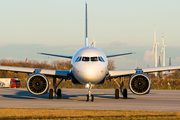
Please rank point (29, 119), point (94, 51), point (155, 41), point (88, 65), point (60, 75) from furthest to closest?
1. point (155, 41)
2. point (60, 75)
3. point (94, 51)
4. point (88, 65)
5. point (29, 119)

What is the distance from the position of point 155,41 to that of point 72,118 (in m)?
96.1

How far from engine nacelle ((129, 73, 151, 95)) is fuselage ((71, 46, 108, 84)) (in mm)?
3011

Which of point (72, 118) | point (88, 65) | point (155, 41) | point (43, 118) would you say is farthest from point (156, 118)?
point (155, 41)

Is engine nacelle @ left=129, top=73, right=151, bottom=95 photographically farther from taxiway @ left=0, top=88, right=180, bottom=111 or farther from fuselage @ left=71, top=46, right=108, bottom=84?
fuselage @ left=71, top=46, right=108, bottom=84

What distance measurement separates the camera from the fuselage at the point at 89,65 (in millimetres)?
23141

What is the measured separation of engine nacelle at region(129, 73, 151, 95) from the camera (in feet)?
83.9

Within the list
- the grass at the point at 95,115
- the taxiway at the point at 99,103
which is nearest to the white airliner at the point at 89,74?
the taxiway at the point at 99,103

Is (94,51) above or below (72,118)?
above

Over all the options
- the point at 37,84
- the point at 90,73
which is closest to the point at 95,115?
the point at 90,73

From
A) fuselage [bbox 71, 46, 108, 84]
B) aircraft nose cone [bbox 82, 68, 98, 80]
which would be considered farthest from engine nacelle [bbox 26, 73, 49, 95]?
aircraft nose cone [bbox 82, 68, 98, 80]

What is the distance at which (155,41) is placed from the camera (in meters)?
107

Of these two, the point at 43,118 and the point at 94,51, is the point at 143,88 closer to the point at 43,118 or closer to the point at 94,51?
the point at 94,51

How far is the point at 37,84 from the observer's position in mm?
25969

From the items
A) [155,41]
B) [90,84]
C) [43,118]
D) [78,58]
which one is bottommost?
[43,118]
